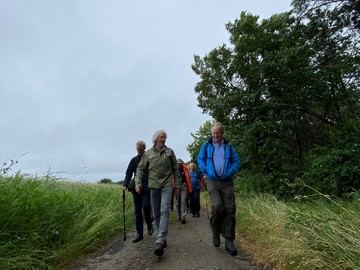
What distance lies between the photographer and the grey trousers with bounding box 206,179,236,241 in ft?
16.8

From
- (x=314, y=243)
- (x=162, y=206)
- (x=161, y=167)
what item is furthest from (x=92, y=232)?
(x=314, y=243)

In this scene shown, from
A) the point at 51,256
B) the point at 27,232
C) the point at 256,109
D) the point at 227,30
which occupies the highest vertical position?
the point at 227,30

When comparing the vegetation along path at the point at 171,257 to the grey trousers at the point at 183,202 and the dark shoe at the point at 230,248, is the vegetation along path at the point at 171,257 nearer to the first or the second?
the dark shoe at the point at 230,248

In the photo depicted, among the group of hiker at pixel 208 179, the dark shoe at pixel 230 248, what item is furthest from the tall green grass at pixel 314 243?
the group of hiker at pixel 208 179

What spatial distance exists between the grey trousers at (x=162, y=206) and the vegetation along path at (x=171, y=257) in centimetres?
45

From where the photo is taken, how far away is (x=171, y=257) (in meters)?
4.93

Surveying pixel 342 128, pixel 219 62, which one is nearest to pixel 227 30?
pixel 219 62

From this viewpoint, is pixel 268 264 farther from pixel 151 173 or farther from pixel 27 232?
Result: pixel 27 232

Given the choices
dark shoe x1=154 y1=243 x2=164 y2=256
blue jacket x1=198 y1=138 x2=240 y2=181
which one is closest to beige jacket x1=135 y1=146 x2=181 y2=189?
blue jacket x1=198 y1=138 x2=240 y2=181

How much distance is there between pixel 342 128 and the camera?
10.9 metres

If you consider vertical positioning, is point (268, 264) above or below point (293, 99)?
below

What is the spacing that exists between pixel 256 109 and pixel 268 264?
941cm

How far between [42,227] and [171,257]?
7.13ft

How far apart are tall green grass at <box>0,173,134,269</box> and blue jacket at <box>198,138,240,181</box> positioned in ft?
8.68
